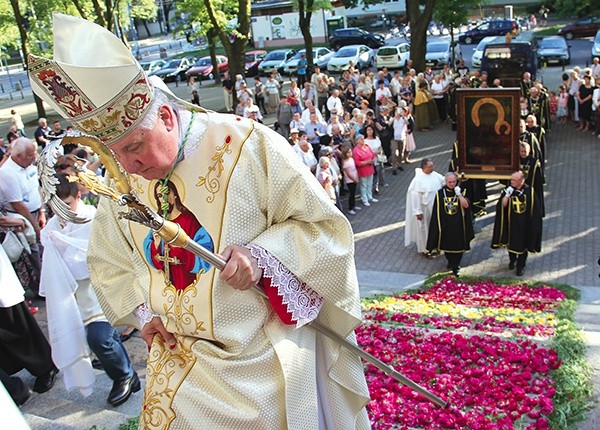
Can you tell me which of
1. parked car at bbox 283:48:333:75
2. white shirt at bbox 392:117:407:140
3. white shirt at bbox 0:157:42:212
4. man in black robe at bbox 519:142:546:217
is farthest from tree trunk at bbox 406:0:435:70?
white shirt at bbox 0:157:42:212

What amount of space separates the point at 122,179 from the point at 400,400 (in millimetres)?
3515

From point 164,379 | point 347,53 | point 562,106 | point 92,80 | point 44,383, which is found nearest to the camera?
point 92,80

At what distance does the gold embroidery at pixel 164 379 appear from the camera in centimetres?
324

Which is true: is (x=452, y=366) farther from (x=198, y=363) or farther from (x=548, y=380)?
(x=198, y=363)

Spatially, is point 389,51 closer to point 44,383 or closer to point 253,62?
point 253,62

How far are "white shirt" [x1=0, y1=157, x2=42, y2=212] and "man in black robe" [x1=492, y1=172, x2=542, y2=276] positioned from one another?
7005mm

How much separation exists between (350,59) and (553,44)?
907 centimetres

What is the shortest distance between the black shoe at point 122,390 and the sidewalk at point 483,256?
6 cm

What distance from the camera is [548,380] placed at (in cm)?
596

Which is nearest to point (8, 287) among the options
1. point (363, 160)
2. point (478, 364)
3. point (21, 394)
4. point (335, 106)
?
point (21, 394)

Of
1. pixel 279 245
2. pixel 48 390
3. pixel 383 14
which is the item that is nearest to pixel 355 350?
pixel 279 245

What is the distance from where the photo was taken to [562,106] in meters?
20.8

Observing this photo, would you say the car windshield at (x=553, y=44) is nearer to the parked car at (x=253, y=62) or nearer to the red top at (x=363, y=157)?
the parked car at (x=253, y=62)

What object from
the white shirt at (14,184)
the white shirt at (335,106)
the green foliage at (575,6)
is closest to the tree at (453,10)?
the green foliage at (575,6)
